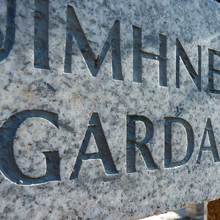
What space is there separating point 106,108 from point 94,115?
49 mm

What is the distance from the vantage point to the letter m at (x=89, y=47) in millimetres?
1121

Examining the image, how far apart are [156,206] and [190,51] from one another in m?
0.56

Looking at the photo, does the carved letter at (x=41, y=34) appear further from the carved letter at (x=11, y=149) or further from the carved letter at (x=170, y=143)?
the carved letter at (x=170, y=143)

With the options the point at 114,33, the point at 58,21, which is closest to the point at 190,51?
the point at 114,33

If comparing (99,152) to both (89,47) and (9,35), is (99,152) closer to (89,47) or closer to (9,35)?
(89,47)

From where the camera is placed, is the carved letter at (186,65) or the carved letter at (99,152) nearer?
the carved letter at (99,152)

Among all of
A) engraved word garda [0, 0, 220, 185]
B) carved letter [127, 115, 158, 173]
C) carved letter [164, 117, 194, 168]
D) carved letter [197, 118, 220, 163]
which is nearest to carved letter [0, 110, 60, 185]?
engraved word garda [0, 0, 220, 185]

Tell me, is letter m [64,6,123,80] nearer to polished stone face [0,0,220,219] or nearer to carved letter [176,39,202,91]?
polished stone face [0,0,220,219]

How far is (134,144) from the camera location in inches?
50.2

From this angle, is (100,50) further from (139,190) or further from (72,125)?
(139,190)

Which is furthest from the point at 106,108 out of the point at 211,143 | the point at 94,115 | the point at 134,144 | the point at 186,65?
the point at 211,143

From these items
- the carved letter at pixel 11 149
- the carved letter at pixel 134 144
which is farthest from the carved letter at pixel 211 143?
the carved letter at pixel 11 149

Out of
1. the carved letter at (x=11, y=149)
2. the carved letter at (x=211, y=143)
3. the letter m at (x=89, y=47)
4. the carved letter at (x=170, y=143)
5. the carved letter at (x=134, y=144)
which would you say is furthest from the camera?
the carved letter at (x=211, y=143)

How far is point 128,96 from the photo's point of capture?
1.26m
